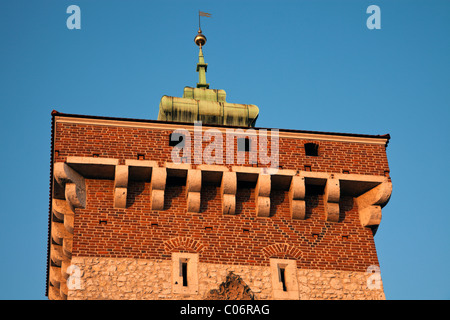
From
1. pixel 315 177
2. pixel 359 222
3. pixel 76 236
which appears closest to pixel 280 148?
pixel 315 177

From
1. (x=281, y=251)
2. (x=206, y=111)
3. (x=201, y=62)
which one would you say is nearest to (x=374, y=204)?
(x=281, y=251)

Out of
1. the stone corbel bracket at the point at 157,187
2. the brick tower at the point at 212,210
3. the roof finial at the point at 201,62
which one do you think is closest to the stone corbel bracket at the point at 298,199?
the brick tower at the point at 212,210

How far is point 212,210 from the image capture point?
23000mm

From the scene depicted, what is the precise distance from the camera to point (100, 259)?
21656 millimetres

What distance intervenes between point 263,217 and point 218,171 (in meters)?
1.71

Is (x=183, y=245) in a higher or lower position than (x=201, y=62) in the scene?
lower

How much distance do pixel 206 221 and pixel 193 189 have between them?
0.90 m

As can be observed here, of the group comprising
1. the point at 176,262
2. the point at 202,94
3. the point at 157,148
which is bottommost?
the point at 176,262

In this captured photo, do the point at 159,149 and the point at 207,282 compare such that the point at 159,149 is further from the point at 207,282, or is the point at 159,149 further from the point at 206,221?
the point at 207,282

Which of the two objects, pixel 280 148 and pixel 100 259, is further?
pixel 280 148

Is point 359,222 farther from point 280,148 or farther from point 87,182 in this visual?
point 87,182

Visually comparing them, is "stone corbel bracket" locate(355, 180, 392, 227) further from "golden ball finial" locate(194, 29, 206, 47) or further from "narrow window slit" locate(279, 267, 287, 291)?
"golden ball finial" locate(194, 29, 206, 47)
